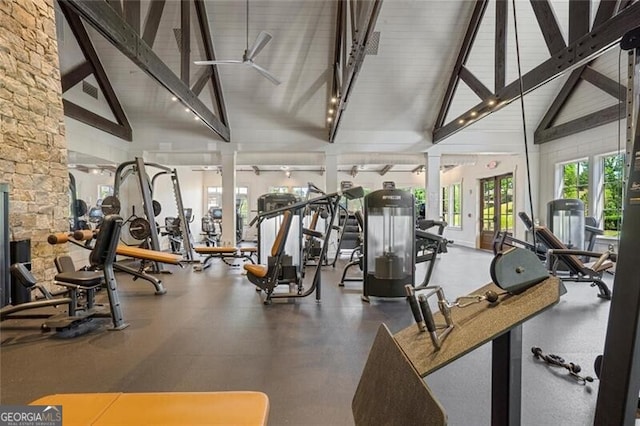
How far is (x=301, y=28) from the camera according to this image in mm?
6746

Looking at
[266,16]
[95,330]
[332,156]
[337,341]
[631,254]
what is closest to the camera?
[631,254]

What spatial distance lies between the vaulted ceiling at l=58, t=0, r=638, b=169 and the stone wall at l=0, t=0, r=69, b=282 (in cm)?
133

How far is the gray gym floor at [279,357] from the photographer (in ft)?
6.40

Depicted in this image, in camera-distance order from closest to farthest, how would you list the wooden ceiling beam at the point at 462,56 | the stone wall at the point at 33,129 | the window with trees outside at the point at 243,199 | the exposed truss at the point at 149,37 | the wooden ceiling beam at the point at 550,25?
the exposed truss at the point at 149,37 < the stone wall at the point at 33,129 < the wooden ceiling beam at the point at 550,25 < the wooden ceiling beam at the point at 462,56 < the window with trees outside at the point at 243,199

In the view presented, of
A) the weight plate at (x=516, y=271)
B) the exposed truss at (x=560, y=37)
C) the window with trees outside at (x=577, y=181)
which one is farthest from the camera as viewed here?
the window with trees outside at (x=577, y=181)

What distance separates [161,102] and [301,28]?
3832 mm

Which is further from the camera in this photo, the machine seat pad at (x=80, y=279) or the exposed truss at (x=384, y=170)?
the exposed truss at (x=384, y=170)

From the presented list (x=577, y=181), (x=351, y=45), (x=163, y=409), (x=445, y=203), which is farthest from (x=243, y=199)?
(x=163, y=409)

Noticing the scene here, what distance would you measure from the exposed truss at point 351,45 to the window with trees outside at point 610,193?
5.40 meters

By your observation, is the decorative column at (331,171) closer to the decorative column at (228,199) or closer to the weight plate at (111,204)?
the decorative column at (228,199)

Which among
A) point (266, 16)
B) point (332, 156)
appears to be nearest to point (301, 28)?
point (266, 16)

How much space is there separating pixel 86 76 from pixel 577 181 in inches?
423

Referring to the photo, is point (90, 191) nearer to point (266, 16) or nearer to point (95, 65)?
point (95, 65)

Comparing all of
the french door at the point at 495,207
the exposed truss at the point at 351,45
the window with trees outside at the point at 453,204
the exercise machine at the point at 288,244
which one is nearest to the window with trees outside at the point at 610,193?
the french door at the point at 495,207
